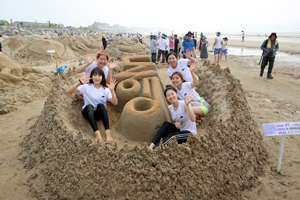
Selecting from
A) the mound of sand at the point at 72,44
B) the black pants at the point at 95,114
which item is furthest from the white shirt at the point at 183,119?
the mound of sand at the point at 72,44

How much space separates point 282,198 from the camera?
1.92 metres

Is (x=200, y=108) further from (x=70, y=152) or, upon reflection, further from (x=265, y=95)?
(x=265, y=95)

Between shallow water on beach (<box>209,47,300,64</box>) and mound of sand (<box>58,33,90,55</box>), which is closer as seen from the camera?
shallow water on beach (<box>209,47,300,64</box>)

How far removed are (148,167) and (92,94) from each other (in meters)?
1.54

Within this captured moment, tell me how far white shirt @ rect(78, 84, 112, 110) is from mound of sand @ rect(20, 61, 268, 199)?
550 millimetres

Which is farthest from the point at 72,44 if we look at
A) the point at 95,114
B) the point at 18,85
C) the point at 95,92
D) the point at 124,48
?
the point at 95,114

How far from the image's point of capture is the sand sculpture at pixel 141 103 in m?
2.63

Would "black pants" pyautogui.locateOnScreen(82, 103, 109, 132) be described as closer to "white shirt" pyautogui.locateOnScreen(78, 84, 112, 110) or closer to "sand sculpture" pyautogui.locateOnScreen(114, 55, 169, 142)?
"white shirt" pyautogui.locateOnScreen(78, 84, 112, 110)

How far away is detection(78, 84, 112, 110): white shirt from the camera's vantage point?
112 inches

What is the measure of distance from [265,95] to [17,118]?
570 cm

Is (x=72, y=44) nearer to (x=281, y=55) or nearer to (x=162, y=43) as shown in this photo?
(x=162, y=43)

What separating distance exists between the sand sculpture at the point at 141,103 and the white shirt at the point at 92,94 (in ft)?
1.19

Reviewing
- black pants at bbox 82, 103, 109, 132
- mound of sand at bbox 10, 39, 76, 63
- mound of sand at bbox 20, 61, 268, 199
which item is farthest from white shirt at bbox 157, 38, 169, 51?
mound of sand at bbox 20, 61, 268, 199

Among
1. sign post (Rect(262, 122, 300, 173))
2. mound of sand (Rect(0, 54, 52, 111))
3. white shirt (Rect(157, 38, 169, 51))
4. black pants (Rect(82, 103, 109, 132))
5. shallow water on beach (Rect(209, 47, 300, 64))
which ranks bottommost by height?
mound of sand (Rect(0, 54, 52, 111))
